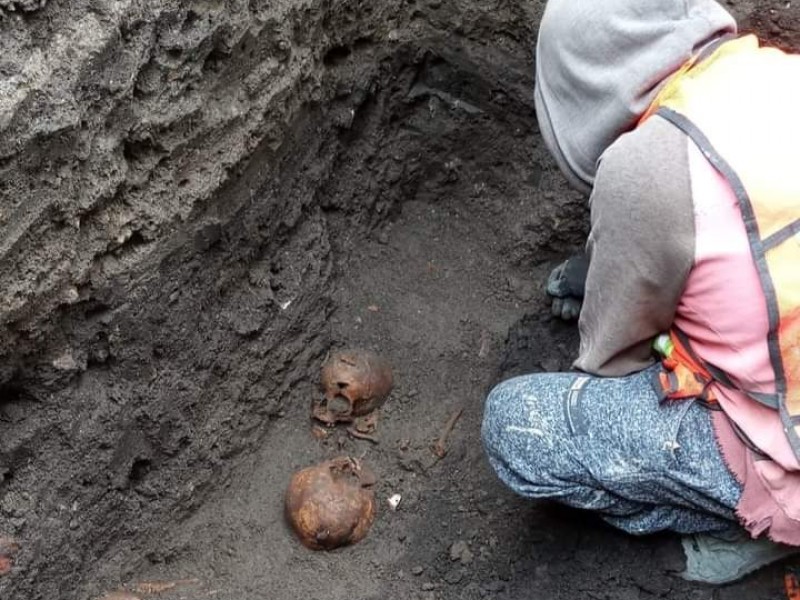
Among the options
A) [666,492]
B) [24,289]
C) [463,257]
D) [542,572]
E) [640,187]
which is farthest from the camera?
[463,257]

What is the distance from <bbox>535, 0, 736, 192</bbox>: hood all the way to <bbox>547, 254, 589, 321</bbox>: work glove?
2.26 feet

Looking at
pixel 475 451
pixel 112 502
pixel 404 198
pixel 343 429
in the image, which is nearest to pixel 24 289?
pixel 112 502

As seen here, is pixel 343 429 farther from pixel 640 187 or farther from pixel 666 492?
pixel 640 187

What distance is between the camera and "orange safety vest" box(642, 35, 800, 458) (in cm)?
172

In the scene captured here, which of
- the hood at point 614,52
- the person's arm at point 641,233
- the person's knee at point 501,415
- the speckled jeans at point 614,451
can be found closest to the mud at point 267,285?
the speckled jeans at point 614,451

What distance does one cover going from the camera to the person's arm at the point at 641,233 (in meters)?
1.77

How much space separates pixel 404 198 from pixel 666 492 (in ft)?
4.73

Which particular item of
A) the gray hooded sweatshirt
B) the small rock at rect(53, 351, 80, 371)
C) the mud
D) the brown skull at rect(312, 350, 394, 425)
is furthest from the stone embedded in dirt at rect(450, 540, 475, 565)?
the small rock at rect(53, 351, 80, 371)

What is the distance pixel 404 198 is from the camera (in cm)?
321

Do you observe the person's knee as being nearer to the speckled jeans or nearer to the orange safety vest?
the speckled jeans

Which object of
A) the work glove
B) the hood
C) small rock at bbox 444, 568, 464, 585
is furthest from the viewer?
the work glove

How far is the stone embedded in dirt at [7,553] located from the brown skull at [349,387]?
906 mm

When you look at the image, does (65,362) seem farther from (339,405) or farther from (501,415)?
(501,415)

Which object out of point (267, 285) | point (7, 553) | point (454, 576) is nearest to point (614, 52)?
point (267, 285)
